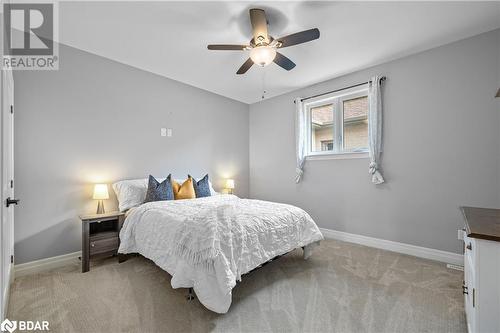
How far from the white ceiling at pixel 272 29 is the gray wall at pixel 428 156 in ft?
1.01

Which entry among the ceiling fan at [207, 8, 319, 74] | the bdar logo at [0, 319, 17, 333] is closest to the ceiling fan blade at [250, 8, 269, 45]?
the ceiling fan at [207, 8, 319, 74]

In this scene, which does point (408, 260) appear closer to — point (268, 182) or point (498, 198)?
point (498, 198)

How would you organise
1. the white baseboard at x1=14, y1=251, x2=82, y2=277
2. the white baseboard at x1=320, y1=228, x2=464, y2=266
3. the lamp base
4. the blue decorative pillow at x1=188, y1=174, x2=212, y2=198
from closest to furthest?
1. the white baseboard at x1=14, y1=251, x2=82, y2=277
2. the white baseboard at x1=320, y1=228, x2=464, y2=266
3. the lamp base
4. the blue decorative pillow at x1=188, y1=174, x2=212, y2=198

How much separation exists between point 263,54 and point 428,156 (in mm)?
2455

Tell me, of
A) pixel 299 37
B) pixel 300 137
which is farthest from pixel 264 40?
pixel 300 137

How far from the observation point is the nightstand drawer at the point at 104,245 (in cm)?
252

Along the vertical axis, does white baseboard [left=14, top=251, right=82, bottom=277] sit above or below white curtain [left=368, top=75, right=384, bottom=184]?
below

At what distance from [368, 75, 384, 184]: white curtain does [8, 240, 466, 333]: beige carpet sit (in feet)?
4.00

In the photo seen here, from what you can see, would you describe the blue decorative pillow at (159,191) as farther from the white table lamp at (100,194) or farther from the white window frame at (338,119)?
the white window frame at (338,119)

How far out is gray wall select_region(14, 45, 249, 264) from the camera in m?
2.49

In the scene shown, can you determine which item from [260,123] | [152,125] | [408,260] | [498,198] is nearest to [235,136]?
[260,123]

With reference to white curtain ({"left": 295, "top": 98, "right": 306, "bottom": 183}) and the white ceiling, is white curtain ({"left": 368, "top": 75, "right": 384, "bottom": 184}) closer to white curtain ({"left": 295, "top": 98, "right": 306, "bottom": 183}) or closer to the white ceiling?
the white ceiling

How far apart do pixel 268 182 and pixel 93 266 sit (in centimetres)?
321

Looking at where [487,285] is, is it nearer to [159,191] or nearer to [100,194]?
[159,191]
